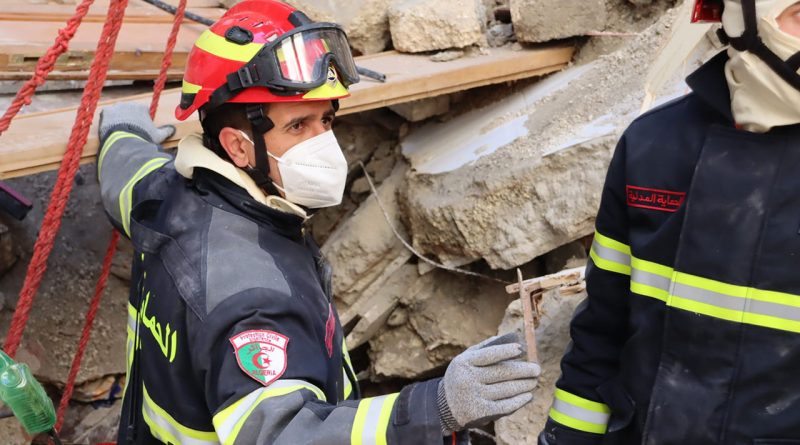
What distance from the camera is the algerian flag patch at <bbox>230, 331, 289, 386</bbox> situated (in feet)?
6.53

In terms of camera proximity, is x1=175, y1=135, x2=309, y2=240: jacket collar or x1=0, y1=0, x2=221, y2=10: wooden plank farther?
x1=0, y1=0, x2=221, y2=10: wooden plank

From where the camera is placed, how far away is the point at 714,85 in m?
2.10

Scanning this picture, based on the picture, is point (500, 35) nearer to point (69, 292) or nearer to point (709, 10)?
point (709, 10)

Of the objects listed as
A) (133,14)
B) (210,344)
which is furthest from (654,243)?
(133,14)

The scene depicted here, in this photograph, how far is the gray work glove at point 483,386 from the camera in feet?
6.36

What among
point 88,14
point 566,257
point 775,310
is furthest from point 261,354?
point 88,14

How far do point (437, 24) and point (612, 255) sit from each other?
275cm

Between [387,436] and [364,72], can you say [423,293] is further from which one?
[387,436]

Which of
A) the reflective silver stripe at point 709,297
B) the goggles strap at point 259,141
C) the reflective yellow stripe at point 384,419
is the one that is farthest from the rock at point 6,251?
the reflective silver stripe at point 709,297

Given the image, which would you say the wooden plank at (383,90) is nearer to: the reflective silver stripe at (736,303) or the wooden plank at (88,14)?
the wooden plank at (88,14)

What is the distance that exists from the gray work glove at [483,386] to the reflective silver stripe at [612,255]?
1.61 ft

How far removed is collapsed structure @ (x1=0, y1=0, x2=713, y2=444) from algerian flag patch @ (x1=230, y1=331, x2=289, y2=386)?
2.30 metres

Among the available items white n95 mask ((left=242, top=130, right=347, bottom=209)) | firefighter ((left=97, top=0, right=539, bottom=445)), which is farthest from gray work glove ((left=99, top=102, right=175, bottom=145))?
white n95 mask ((left=242, top=130, right=347, bottom=209))

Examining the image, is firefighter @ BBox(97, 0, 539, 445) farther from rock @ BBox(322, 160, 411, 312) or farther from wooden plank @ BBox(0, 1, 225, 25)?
wooden plank @ BBox(0, 1, 225, 25)
